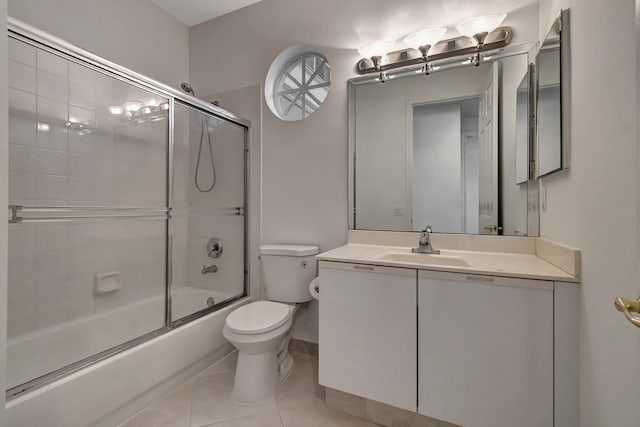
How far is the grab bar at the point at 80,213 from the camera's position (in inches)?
54.7

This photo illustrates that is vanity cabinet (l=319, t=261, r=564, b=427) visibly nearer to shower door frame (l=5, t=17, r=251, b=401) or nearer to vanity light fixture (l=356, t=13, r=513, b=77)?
shower door frame (l=5, t=17, r=251, b=401)

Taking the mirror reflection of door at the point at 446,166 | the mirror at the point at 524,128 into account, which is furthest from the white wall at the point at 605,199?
the mirror reflection of door at the point at 446,166

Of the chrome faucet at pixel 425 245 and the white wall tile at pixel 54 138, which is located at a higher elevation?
the white wall tile at pixel 54 138

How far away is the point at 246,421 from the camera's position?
1448 millimetres

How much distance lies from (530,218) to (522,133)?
47 cm

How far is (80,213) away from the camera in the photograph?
1.69 m

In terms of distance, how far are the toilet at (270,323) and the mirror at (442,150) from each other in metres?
0.51

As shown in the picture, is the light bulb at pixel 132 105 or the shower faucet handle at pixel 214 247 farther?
the shower faucet handle at pixel 214 247

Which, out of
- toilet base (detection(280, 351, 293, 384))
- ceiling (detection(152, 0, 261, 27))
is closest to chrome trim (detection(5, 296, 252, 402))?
toilet base (detection(280, 351, 293, 384))

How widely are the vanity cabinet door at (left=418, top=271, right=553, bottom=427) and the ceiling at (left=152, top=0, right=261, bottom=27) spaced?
99.4 inches

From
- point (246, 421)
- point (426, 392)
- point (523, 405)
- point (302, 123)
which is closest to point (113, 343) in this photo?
point (246, 421)

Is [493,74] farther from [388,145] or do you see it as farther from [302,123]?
[302,123]

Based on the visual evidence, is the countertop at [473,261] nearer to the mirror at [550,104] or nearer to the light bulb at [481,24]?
the mirror at [550,104]

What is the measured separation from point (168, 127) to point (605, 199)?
7.39 ft
